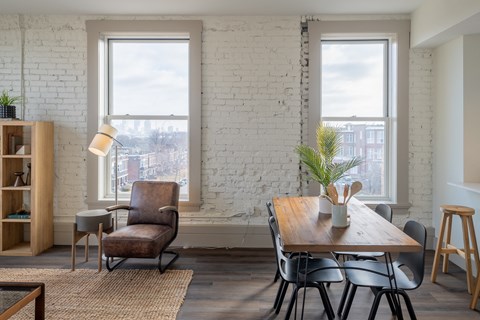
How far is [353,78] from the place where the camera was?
16.5 ft

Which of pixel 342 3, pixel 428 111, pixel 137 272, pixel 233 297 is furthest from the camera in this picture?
pixel 428 111

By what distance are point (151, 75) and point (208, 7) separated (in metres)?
1.21

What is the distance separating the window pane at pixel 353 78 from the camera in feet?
16.5

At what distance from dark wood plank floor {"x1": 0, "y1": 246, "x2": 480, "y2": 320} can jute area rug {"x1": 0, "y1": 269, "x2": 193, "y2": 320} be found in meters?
0.16

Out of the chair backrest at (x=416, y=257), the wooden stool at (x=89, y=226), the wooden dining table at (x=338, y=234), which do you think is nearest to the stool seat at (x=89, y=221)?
the wooden stool at (x=89, y=226)

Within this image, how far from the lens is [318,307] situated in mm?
3172

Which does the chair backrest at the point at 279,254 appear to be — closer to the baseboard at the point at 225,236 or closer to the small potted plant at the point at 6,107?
the baseboard at the point at 225,236

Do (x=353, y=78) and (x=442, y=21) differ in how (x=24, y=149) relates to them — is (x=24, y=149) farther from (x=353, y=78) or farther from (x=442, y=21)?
(x=442, y=21)

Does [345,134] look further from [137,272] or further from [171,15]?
[137,272]

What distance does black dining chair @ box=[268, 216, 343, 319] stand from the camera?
2.58 metres

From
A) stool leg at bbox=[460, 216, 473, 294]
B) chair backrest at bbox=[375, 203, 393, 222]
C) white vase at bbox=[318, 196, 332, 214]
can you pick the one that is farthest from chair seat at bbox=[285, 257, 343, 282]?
stool leg at bbox=[460, 216, 473, 294]

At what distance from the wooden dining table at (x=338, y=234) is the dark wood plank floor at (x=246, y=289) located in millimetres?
803

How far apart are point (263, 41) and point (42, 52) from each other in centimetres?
296

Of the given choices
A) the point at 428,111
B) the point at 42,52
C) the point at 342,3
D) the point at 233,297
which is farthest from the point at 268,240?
the point at 42,52
